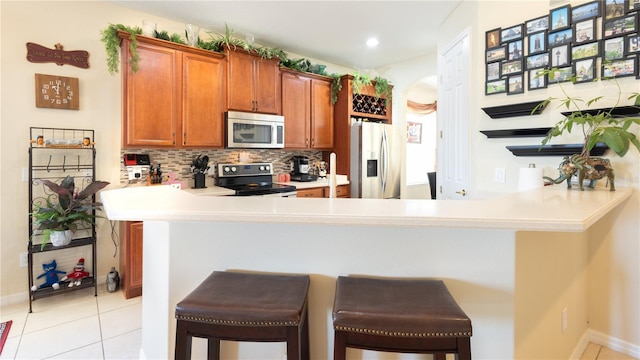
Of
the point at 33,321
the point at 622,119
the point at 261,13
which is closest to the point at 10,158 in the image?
the point at 33,321

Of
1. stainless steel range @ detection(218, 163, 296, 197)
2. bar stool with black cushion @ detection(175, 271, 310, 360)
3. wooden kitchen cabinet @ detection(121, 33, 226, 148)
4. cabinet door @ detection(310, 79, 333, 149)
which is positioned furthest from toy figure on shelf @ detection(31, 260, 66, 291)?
cabinet door @ detection(310, 79, 333, 149)

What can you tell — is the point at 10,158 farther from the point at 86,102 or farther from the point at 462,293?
the point at 462,293

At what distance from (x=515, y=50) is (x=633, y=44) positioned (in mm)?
664

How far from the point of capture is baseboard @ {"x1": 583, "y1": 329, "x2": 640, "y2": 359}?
81.0 inches

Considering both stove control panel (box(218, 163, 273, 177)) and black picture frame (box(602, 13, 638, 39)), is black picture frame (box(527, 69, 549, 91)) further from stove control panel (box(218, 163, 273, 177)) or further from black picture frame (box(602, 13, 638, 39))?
stove control panel (box(218, 163, 273, 177))

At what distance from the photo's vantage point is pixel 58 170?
2.91m

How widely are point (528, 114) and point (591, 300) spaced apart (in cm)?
136

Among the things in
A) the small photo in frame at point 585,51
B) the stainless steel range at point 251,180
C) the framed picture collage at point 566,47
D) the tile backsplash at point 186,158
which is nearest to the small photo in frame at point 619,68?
the framed picture collage at point 566,47

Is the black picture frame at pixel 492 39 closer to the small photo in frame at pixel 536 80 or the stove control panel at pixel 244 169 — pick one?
the small photo in frame at pixel 536 80

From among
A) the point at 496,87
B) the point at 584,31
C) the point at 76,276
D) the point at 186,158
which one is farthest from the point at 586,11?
the point at 76,276

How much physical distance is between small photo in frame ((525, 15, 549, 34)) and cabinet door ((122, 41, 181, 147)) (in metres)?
3.06

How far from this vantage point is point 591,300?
7.32ft

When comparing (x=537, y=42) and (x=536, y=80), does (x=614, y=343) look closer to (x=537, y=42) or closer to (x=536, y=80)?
(x=536, y=80)

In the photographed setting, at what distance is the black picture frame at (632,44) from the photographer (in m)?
1.91
